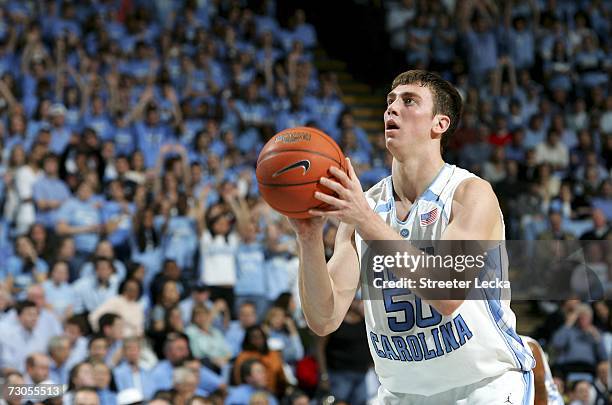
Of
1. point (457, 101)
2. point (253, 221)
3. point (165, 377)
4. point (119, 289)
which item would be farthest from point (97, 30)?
point (457, 101)

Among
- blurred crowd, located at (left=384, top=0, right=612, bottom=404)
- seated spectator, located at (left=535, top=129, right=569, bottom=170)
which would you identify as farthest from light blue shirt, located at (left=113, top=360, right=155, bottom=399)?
seated spectator, located at (left=535, top=129, right=569, bottom=170)

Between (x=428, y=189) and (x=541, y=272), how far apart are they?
6027 millimetres

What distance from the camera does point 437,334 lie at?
11.0 feet

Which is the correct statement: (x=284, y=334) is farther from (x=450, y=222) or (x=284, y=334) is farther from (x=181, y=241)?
(x=450, y=222)

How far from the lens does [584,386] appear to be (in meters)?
7.28

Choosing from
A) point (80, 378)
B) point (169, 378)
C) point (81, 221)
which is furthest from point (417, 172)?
point (81, 221)

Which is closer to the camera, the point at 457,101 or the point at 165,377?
the point at 457,101

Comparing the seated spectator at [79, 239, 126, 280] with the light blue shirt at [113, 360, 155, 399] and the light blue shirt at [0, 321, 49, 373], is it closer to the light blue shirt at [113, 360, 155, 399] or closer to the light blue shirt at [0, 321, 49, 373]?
the light blue shirt at [0, 321, 49, 373]

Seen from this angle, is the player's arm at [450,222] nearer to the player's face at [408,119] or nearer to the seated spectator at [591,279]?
the player's face at [408,119]

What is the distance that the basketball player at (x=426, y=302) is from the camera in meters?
3.31

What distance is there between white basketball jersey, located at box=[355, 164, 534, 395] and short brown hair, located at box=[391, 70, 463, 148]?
27 centimetres

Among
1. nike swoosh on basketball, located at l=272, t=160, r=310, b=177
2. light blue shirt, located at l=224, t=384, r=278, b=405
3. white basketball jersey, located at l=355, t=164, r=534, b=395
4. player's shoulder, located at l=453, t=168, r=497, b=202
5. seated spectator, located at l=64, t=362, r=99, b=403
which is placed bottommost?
light blue shirt, located at l=224, t=384, r=278, b=405

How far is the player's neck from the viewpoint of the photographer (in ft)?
11.7

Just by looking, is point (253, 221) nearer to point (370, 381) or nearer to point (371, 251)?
point (370, 381)
